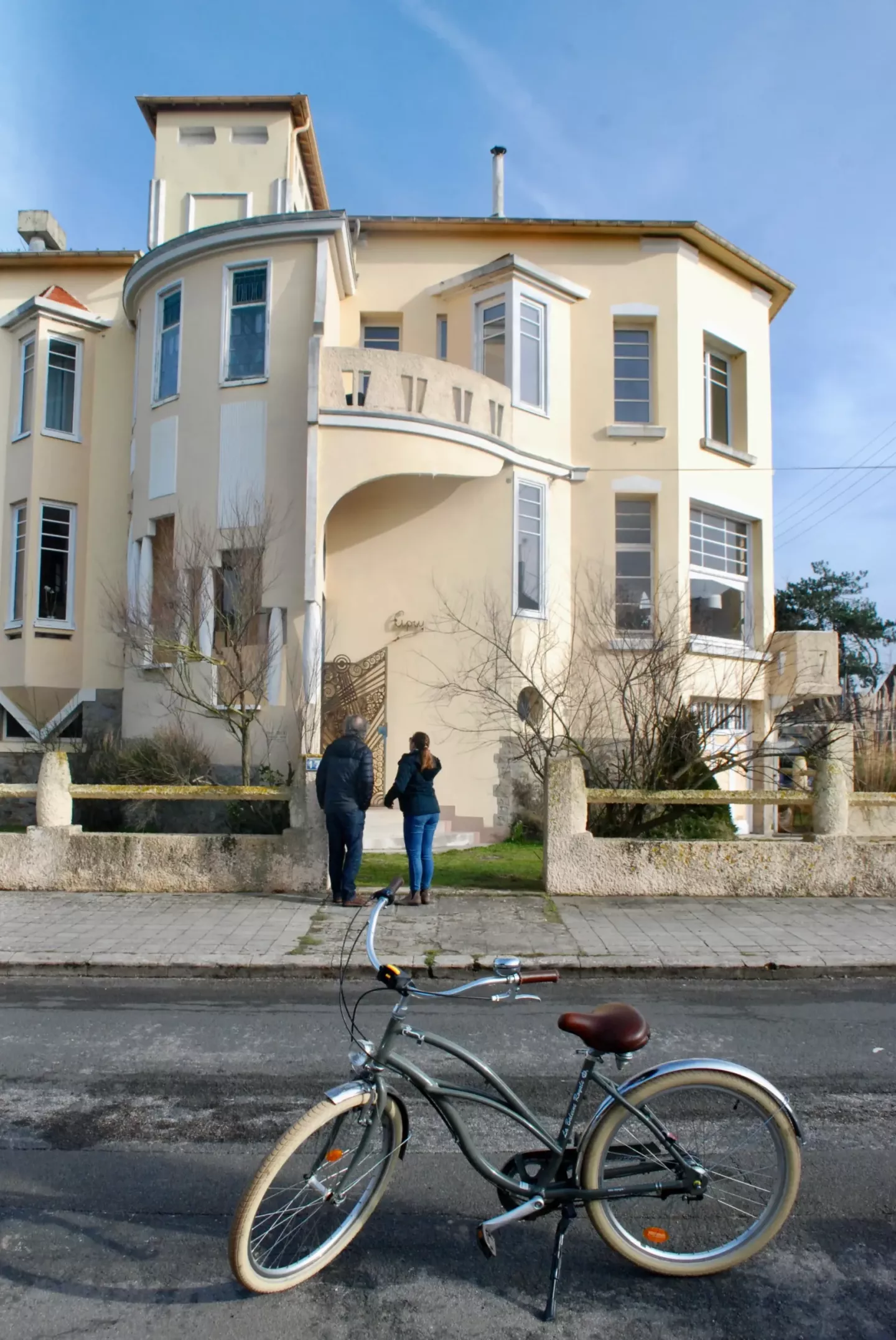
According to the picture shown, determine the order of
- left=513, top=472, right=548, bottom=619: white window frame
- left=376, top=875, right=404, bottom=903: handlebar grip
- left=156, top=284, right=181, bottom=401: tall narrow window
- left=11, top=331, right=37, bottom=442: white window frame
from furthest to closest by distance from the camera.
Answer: left=11, top=331, right=37, bottom=442: white window frame, left=156, top=284, right=181, bottom=401: tall narrow window, left=513, top=472, right=548, bottom=619: white window frame, left=376, top=875, right=404, bottom=903: handlebar grip

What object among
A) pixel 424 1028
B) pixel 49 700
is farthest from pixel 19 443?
pixel 424 1028

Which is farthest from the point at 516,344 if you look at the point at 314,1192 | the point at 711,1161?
the point at 314,1192

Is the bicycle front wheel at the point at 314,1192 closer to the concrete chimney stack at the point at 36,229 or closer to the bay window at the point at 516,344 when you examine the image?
the bay window at the point at 516,344

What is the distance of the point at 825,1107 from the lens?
4773mm

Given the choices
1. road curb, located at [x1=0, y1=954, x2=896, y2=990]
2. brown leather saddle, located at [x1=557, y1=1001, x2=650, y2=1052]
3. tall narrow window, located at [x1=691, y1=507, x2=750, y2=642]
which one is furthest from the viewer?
tall narrow window, located at [x1=691, y1=507, x2=750, y2=642]

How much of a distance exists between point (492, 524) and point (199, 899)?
824cm

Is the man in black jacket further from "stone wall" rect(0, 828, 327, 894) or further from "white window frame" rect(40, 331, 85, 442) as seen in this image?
"white window frame" rect(40, 331, 85, 442)

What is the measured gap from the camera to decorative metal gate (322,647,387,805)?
48.8ft

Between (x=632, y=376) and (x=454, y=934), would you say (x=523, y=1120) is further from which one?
(x=632, y=376)

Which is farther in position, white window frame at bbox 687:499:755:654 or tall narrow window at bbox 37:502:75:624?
tall narrow window at bbox 37:502:75:624

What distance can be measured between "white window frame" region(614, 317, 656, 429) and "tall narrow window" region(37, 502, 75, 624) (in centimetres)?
1034

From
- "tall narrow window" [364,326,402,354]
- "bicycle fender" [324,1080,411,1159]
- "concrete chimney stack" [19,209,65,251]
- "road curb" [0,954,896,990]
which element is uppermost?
"concrete chimney stack" [19,209,65,251]

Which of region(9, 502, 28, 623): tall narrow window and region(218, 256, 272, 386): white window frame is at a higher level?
region(218, 256, 272, 386): white window frame

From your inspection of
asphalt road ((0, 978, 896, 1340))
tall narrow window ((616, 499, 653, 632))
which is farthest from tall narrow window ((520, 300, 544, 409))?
asphalt road ((0, 978, 896, 1340))
